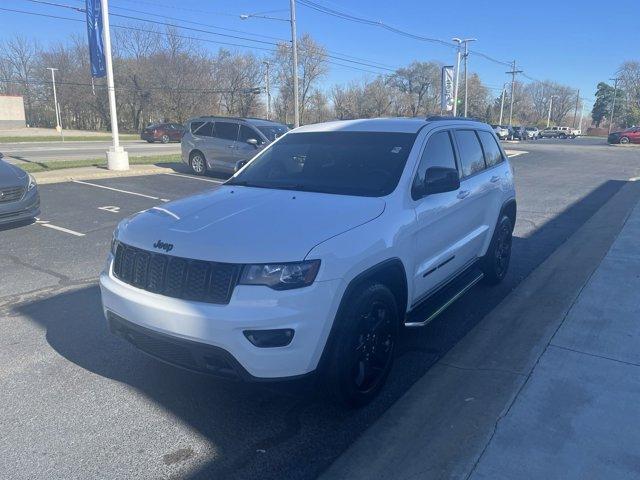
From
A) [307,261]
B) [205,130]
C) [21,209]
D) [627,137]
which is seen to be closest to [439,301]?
[307,261]

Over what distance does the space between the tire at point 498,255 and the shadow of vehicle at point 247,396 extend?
390 millimetres

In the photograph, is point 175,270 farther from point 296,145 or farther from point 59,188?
point 59,188

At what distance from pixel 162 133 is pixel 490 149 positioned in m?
37.0

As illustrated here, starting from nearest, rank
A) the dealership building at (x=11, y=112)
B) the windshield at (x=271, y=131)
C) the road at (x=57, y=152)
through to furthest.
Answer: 1. the windshield at (x=271, y=131)
2. the road at (x=57, y=152)
3. the dealership building at (x=11, y=112)

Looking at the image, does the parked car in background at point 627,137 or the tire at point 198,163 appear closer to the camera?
the tire at point 198,163

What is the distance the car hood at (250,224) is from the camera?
2.88 meters

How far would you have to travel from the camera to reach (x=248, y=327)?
2.75m

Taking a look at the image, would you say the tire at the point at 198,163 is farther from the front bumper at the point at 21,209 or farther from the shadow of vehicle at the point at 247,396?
the shadow of vehicle at the point at 247,396

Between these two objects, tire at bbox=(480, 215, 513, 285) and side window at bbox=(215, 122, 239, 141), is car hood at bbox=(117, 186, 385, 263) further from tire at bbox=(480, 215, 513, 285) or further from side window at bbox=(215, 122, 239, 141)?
side window at bbox=(215, 122, 239, 141)

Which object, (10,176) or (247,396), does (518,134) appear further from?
(247,396)

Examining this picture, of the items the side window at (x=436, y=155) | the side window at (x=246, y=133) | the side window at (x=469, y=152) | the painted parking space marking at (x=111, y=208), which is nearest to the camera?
the side window at (x=436, y=155)

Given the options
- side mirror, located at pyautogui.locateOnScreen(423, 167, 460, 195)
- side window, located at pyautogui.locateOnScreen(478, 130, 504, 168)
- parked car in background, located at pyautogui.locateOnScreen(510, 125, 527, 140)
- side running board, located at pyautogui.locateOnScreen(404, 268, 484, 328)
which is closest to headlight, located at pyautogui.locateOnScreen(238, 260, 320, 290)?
side running board, located at pyautogui.locateOnScreen(404, 268, 484, 328)

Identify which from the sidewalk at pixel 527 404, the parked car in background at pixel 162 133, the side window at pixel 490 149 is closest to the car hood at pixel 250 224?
the sidewalk at pixel 527 404

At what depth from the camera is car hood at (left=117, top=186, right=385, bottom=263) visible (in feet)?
9.45
